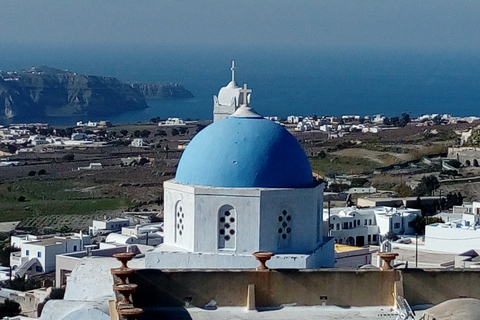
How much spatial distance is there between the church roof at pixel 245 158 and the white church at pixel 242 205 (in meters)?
0.01

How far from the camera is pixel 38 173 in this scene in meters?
75.4

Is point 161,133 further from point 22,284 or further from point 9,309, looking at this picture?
point 9,309

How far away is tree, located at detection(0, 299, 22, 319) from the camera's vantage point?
1070 inches

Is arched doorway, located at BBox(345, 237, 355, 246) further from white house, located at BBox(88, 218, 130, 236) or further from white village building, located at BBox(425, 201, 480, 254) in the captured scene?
white house, located at BBox(88, 218, 130, 236)

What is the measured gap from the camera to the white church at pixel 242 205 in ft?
39.0

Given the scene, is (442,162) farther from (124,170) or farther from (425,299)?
(425,299)

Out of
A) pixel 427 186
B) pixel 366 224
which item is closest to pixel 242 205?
pixel 366 224

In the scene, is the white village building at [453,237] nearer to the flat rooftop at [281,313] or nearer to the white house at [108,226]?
the white house at [108,226]

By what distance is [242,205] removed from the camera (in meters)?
11.9

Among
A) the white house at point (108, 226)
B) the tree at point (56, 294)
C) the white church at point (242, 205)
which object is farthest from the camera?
the white house at point (108, 226)

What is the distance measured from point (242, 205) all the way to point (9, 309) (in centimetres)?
1678

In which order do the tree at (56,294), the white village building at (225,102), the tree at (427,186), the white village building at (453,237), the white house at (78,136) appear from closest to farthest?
1. the tree at (56,294)
2. the white village building at (453,237)
3. the white village building at (225,102)
4. the tree at (427,186)
5. the white house at (78,136)

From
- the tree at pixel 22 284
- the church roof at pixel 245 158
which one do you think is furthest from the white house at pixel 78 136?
the church roof at pixel 245 158

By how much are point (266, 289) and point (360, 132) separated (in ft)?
295
